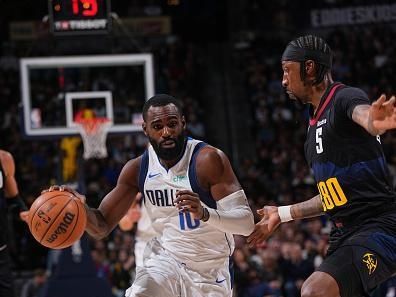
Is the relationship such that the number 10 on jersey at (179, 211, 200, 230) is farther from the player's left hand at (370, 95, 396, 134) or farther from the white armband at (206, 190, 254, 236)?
the player's left hand at (370, 95, 396, 134)

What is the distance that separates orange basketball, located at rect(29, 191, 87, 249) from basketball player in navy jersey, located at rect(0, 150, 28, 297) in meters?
0.95

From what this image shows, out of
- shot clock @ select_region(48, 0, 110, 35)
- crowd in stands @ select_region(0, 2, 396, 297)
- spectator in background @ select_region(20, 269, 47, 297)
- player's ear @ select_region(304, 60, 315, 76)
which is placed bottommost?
spectator in background @ select_region(20, 269, 47, 297)

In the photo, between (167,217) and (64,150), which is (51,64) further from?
(167,217)

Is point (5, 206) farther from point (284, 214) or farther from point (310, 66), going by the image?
point (310, 66)

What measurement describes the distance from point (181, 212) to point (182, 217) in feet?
0.46

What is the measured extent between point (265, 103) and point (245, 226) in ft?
41.9

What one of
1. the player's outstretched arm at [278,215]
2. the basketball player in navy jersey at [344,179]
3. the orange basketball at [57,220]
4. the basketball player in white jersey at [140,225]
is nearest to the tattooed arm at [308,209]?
the player's outstretched arm at [278,215]

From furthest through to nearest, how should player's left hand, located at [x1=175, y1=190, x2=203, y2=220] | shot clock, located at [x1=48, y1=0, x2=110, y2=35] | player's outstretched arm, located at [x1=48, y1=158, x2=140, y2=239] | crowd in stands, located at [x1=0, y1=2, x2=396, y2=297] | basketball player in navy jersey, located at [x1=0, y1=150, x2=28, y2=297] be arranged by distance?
crowd in stands, located at [x1=0, y1=2, x2=396, y2=297] → shot clock, located at [x1=48, y1=0, x2=110, y2=35] → basketball player in navy jersey, located at [x1=0, y1=150, x2=28, y2=297] → player's outstretched arm, located at [x1=48, y1=158, x2=140, y2=239] → player's left hand, located at [x1=175, y1=190, x2=203, y2=220]

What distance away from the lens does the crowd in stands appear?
11.4 meters

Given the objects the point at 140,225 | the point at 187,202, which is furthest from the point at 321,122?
the point at 140,225

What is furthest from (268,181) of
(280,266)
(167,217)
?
(167,217)

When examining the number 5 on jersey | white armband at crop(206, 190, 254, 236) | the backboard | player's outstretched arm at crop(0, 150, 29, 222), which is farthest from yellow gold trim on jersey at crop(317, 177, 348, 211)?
the backboard

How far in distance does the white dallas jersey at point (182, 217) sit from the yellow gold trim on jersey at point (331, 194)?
30.6 inches

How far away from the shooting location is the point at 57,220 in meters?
5.11
